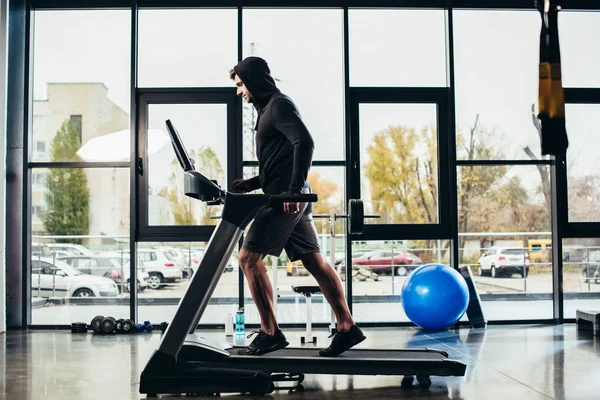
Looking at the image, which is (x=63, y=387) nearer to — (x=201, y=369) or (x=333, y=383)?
(x=201, y=369)

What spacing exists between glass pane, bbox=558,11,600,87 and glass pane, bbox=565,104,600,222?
0.24m

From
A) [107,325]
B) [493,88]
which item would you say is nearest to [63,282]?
[107,325]

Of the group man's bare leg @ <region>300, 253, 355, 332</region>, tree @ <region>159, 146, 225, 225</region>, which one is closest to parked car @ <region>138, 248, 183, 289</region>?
tree @ <region>159, 146, 225, 225</region>

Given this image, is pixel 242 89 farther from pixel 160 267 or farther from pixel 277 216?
pixel 160 267

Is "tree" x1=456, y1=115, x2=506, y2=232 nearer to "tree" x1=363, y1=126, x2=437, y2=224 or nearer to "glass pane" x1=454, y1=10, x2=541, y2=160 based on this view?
"glass pane" x1=454, y1=10, x2=541, y2=160

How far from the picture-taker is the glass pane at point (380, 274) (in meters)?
5.93

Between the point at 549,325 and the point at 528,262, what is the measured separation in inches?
22.5

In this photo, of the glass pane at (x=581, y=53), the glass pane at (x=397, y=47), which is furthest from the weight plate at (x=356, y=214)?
the glass pane at (x=581, y=53)

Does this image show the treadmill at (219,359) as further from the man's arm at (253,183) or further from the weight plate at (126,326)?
the weight plate at (126,326)

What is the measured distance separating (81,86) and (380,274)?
3.12 meters

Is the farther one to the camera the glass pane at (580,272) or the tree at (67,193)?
the glass pane at (580,272)

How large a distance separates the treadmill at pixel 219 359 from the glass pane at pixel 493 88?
10.3 ft

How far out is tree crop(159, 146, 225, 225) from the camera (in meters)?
5.88

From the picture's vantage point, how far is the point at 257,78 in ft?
11.5
